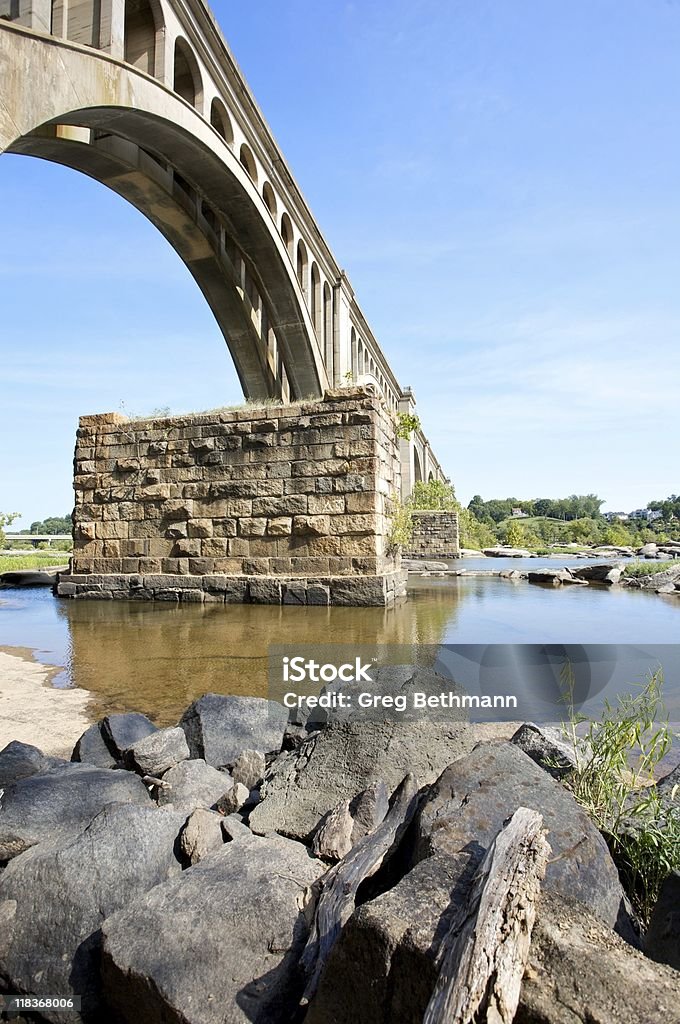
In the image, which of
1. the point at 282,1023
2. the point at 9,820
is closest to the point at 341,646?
the point at 9,820

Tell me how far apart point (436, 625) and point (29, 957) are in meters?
4.53

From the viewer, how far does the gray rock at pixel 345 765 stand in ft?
6.19

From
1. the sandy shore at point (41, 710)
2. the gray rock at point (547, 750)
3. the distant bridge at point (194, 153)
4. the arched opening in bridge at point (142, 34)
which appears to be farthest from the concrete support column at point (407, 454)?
the gray rock at point (547, 750)

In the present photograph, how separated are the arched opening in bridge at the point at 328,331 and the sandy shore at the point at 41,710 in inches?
759

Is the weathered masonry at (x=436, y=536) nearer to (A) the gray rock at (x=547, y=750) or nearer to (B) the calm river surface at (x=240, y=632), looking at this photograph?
(B) the calm river surface at (x=240, y=632)

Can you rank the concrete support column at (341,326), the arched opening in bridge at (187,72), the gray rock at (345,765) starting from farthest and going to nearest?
the concrete support column at (341,326) → the arched opening in bridge at (187,72) → the gray rock at (345,765)

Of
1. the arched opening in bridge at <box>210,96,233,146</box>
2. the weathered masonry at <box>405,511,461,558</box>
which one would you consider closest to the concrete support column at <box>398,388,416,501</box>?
the weathered masonry at <box>405,511,461,558</box>

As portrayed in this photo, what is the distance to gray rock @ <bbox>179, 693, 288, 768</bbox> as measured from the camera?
94.6 inches

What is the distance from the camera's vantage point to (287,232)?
18844 millimetres

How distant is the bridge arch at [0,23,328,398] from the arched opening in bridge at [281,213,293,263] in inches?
52.2

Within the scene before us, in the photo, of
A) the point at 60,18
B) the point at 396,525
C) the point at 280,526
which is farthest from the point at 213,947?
the point at 60,18

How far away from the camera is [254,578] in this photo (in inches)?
310

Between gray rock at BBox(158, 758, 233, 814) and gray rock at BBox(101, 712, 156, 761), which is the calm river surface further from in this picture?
gray rock at BBox(158, 758, 233, 814)

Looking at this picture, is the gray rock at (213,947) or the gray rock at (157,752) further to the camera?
the gray rock at (157,752)
